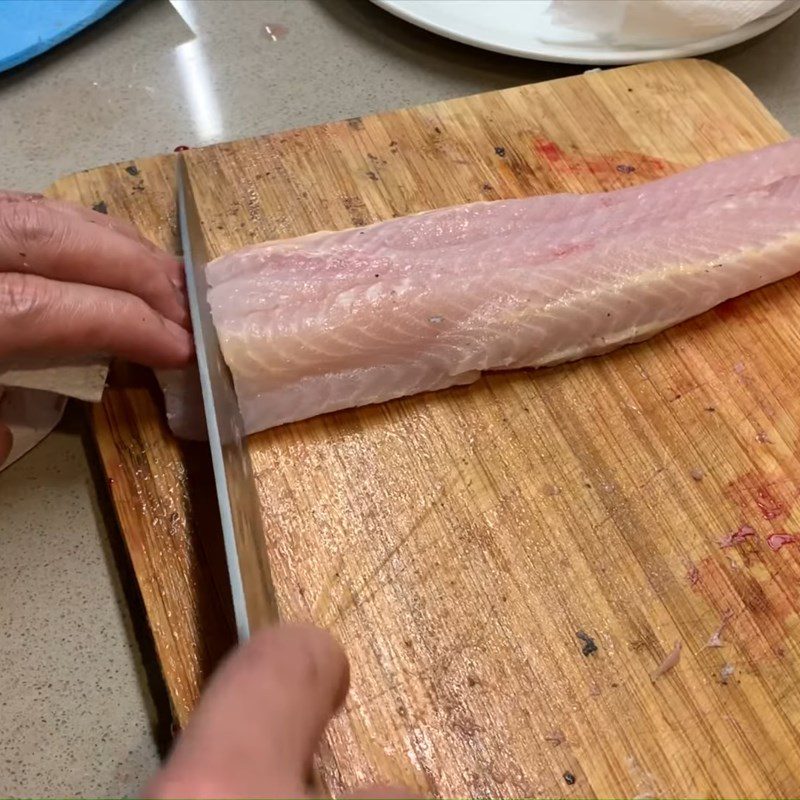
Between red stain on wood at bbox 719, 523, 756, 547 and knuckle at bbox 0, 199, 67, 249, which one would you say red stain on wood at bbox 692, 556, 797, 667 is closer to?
red stain on wood at bbox 719, 523, 756, 547

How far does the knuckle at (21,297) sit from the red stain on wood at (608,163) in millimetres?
1186

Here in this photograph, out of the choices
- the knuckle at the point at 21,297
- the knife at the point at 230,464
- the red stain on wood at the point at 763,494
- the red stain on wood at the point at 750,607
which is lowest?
the red stain on wood at the point at 750,607

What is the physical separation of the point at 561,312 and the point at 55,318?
0.93 meters

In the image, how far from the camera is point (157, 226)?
180cm

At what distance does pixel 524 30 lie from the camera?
2.26 m

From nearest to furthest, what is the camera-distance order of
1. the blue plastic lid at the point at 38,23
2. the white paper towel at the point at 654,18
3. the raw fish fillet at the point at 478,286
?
the raw fish fillet at the point at 478,286 < the white paper towel at the point at 654,18 < the blue plastic lid at the point at 38,23

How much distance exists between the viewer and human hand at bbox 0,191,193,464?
51.8 inches

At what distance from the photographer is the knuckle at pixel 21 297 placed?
4.22 feet

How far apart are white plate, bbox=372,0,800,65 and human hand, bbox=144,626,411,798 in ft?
5.79

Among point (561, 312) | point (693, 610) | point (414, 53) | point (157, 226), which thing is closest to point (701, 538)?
point (693, 610)

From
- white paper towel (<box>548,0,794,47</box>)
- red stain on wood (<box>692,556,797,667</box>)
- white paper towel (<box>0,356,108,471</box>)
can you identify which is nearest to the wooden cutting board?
red stain on wood (<box>692,556,797,667</box>)

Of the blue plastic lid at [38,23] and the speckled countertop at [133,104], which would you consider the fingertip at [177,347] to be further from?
the blue plastic lid at [38,23]

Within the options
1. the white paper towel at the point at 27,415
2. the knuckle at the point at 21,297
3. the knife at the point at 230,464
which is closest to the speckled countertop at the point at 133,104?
the white paper towel at the point at 27,415

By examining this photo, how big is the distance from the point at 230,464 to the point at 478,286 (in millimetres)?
610
